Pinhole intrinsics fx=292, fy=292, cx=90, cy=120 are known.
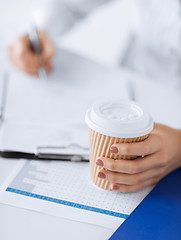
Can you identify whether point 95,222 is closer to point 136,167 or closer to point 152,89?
point 136,167

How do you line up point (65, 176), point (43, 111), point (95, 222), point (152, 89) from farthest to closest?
point (152, 89)
point (43, 111)
point (65, 176)
point (95, 222)

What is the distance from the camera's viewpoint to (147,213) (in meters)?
0.56

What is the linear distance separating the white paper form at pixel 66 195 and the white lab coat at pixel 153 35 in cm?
66

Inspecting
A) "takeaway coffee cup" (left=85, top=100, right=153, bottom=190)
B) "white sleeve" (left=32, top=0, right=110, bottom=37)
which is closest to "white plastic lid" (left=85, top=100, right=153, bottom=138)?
"takeaway coffee cup" (left=85, top=100, right=153, bottom=190)

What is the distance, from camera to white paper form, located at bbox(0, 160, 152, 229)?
1.85 ft

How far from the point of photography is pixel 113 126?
539 millimetres

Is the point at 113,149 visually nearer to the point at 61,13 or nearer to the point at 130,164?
the point at 130,164

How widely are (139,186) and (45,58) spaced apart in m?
0.69

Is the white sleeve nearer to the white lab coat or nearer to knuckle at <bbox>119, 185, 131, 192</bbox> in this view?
the white lab coat

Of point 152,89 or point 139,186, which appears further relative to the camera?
point 152,89

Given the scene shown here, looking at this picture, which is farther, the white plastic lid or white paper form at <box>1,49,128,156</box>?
white paper form at <box>1,49,128,156</box>

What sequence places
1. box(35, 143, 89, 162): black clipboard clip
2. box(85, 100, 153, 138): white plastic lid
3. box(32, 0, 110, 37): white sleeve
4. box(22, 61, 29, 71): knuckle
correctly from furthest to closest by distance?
box(32, 0, 110, 37): white sleeve, box(22, 61, 29, 71): knuckle, box(35, 143, 89, 162): black clipboard clip, box(85, 100, 153, 138): white plastic lid

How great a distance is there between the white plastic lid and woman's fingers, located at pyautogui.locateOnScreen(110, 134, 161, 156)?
0.07ft

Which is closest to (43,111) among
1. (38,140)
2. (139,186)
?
(38,140)
